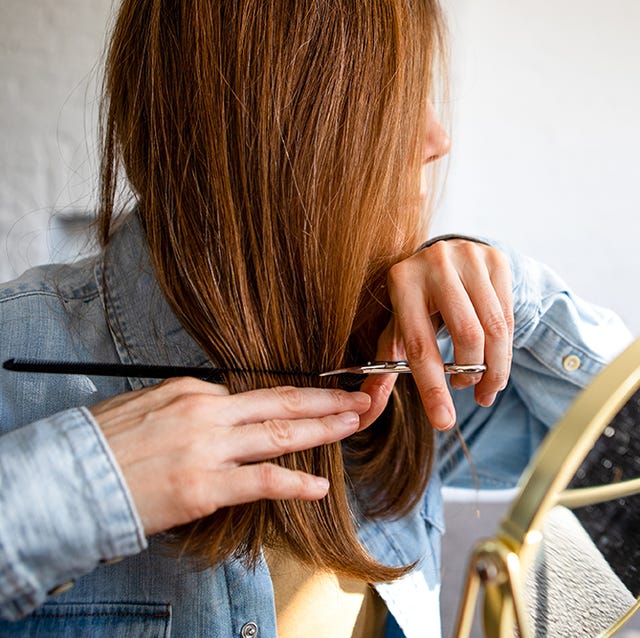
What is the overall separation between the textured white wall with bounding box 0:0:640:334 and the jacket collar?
0.56m

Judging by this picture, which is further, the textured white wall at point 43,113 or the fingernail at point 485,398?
the textured white wall at point 43,113

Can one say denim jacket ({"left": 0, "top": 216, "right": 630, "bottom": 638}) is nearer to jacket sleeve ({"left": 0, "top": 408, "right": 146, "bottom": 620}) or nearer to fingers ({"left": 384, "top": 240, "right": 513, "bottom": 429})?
jacket sleeve ({"left": 0, "top": 408, "right": 146, "bottom": 620})

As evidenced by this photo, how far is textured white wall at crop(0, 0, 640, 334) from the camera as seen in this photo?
3.35 ft

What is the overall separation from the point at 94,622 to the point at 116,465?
22 centimetres

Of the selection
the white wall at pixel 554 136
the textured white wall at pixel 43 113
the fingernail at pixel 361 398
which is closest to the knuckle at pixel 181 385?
the fingernail at pixel 361 398

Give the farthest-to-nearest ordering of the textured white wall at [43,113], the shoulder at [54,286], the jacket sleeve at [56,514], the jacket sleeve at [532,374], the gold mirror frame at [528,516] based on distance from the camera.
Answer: the textured white wall at [43,113]
the jacket sleeve at [532,374]
the shoulder at [54,286]
the jacket sleeve at [56,514]
the gold mirror frame at [528,516]

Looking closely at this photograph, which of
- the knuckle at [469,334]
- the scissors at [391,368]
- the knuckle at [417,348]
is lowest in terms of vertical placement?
the scissors at [391,368]

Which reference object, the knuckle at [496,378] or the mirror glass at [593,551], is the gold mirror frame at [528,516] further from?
the knuckle at [496,378]

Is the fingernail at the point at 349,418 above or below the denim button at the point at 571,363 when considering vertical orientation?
above

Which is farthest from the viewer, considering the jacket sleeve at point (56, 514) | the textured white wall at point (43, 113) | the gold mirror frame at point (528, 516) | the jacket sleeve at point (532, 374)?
the textured white wall at point (43, 113)

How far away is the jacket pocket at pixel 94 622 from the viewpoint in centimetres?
50

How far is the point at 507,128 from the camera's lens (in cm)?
109

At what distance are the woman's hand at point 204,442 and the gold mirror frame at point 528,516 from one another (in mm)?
167

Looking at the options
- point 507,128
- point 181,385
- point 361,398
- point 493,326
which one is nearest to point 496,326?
point 493,326
